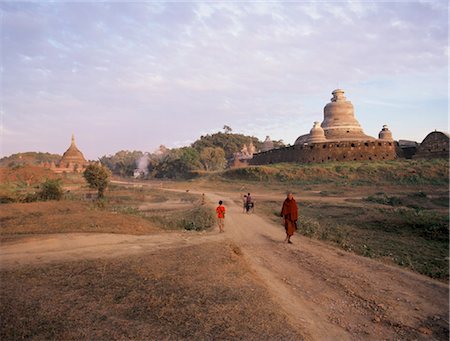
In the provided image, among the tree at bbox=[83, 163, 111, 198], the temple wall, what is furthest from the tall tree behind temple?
the tree at bbox=[83, 163, 111, 198]

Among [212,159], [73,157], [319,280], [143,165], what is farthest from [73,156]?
[319,280]

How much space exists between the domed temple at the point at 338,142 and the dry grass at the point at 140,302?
34.2m

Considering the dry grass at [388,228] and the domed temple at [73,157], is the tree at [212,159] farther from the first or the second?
the dry grass at [388,228]

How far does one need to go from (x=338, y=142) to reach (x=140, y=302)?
37.0m

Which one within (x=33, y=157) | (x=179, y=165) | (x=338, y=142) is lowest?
(x=179, y=165)

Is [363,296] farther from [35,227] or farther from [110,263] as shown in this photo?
[35,227]

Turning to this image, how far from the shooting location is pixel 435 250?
1127cm

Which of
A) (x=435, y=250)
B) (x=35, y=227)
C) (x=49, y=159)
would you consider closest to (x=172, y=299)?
(x=35, y=227)

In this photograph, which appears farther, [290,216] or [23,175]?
[23,175]

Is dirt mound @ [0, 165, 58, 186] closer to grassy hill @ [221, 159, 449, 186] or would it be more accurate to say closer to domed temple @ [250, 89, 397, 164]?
grassy hill @ [221, 159, 449, 186]

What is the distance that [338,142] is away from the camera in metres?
38.7

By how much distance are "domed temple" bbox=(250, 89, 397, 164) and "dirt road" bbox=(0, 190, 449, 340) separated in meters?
29.6

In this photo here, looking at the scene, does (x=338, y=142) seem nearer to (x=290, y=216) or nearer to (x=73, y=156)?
(x=290, y=216)

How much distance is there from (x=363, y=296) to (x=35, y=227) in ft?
34.8
